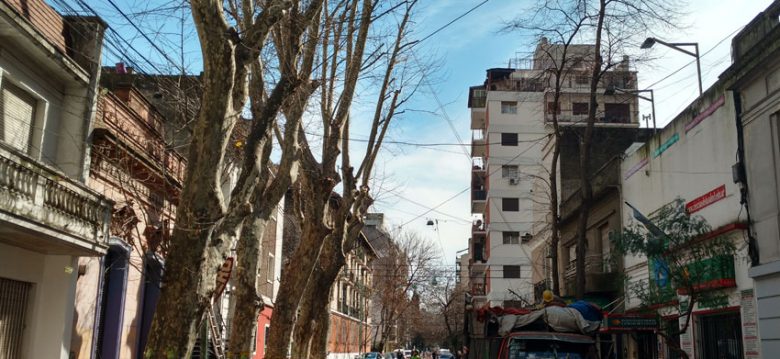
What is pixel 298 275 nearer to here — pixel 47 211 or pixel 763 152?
pixel 47 211

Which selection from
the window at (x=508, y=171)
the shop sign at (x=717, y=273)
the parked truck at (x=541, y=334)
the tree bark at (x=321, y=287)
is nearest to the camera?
the parked truck at (x=541, y=334)

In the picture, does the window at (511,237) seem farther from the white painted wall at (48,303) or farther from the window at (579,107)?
the white painted wall at (48,303)

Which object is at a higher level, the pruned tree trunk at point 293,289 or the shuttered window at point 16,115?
the shuttered window at point 16,115

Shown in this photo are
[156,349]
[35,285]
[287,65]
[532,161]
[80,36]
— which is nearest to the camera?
[156,349]

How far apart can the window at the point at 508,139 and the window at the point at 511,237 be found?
6.70 m

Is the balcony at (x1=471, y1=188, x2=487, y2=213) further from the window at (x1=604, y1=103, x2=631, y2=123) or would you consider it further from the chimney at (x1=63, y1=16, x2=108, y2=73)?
the chimney at (x1=63, y1=16, x2=108, y2=73)

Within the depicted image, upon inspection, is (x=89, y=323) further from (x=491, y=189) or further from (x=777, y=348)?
(x=491, y=189)

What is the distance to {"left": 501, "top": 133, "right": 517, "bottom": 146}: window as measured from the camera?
54697 millimetres

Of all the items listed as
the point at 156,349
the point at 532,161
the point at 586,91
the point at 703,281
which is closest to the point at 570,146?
the point at 586,91

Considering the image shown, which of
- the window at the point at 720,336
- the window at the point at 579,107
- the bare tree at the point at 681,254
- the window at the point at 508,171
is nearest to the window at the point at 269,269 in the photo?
the window at the point at 720,336

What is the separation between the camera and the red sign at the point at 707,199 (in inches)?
609

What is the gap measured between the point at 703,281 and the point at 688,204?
3.32m

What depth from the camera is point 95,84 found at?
1346 centimetres

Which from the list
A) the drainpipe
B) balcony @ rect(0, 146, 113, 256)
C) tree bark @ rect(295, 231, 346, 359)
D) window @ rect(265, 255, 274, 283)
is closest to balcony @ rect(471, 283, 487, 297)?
window @ rect(265, 255, 274, 283)
